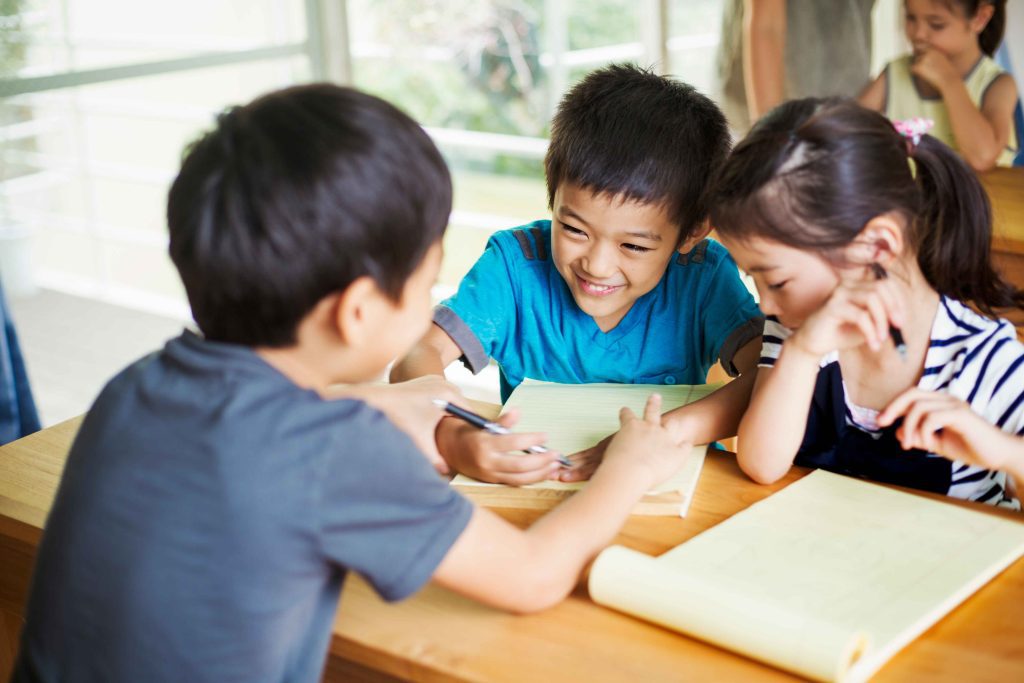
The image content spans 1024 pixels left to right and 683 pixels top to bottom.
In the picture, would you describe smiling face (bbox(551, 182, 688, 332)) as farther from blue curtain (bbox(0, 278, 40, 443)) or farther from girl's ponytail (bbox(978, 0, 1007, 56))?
blue curtain (bbox(0, 278, 40, 443))

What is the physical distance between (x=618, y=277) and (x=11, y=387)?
1688 mm

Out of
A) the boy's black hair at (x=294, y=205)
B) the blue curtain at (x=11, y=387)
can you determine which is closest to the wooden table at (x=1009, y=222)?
the boy's black hair at (x=294, y=205)

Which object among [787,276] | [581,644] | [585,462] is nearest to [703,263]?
[787,276]

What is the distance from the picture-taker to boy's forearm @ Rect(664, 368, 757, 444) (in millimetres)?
1247

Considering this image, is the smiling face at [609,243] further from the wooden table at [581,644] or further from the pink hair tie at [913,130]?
the wooden table at [581,644]

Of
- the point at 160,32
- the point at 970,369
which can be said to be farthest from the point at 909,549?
the point at 160,32

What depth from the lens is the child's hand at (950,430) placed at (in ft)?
3.52

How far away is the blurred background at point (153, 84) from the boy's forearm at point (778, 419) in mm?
1551

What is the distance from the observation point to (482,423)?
3.92 ft

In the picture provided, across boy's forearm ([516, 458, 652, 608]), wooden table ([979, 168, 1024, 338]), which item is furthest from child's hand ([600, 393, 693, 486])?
wooden table ([979, 168, 1024, 338])

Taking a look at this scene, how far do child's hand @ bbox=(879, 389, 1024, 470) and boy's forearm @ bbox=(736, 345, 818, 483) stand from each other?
11cm

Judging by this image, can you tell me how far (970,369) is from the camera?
1.19 metres

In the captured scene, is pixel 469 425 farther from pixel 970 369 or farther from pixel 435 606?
pixel 970 369

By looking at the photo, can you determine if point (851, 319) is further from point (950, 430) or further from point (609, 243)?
point (609, 243)
